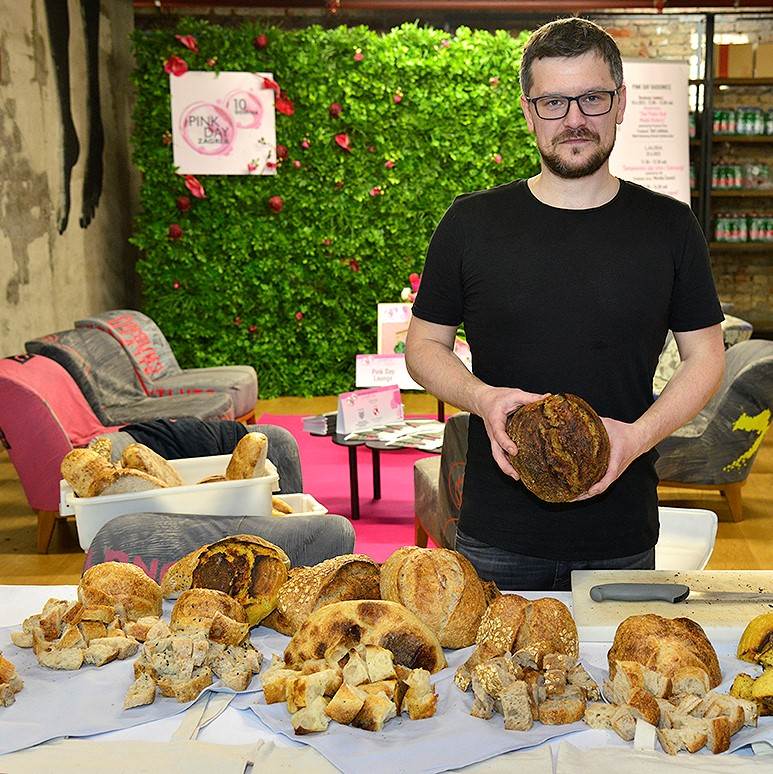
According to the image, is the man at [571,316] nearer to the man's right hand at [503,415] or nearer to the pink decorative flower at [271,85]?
the man's right hand at [503,415]

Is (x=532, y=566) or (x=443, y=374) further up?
(x=443, y=374)

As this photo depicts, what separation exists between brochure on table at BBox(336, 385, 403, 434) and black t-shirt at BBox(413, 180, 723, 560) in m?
3.30

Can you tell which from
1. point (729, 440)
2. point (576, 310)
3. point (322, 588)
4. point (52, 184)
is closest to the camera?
point (322, 588)

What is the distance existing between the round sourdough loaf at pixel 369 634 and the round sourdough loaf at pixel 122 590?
0.90 ft

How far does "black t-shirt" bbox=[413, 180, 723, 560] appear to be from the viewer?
189 cm

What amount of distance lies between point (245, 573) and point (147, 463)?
82 centimetres

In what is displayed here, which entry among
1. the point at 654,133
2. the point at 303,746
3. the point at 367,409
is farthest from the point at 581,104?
the point at 654,133

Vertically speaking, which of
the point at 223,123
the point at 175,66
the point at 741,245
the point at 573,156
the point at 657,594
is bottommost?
the point at 657,594

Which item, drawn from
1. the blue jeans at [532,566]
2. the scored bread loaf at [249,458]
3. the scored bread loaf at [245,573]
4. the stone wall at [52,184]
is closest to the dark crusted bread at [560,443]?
the scored bread loaf at [245,573]

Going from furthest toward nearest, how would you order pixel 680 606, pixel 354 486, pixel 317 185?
pixel 317 185
pixel 354 486
pixel 680 606

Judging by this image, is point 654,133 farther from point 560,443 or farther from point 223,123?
point 560,443

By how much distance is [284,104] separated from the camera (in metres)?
8.38

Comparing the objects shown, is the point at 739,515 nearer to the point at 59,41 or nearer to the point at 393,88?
the point at 393,88

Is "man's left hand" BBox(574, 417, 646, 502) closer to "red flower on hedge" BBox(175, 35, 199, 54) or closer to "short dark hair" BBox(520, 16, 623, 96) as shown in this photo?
"short dark hair" BBox(520, 16, 623, 96)
